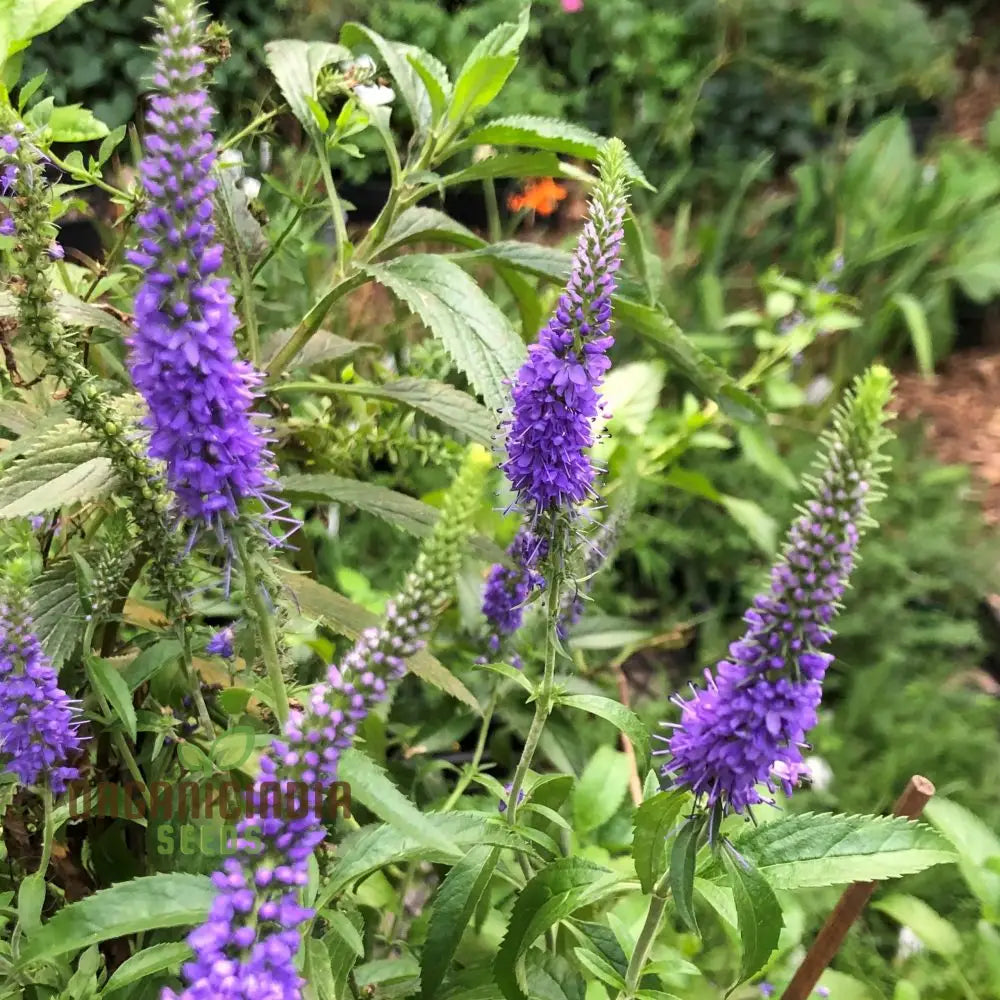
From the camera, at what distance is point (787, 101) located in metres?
3.41

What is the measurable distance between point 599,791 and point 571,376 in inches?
25.0

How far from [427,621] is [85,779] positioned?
17.7 inches

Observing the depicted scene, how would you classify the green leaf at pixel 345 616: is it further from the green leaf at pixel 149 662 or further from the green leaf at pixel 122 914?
the green leaf at pixel 122 914

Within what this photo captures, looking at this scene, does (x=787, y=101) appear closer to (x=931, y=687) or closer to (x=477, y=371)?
(x=931, y=687)

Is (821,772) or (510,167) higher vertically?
(510,167)

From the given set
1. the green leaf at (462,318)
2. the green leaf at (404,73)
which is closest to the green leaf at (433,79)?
the green leaf at (404,73)

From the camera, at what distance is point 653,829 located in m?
0.60

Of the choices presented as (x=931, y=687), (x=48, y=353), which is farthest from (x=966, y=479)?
(x=48, y=353)

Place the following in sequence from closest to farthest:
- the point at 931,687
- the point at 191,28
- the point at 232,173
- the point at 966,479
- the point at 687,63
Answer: the point at 191,28, the point at 232,173, the point at 931,687, the point at 966,479, the point at 687,63

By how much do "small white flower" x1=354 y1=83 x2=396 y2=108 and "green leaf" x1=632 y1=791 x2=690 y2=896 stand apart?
0.70 m

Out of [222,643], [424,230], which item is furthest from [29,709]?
[424,230]

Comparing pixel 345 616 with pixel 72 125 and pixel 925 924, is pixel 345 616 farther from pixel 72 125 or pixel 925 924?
pixel 925 924

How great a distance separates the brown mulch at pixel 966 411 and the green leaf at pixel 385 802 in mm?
2461

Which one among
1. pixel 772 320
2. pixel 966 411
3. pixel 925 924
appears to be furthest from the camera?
pixel 966 411
